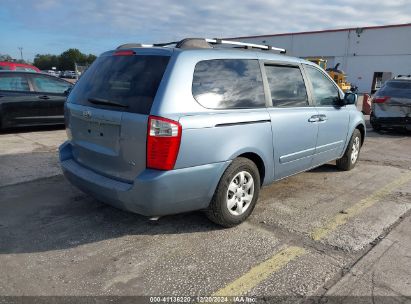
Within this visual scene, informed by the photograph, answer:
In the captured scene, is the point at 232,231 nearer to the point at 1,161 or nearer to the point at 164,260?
the point at 164,260

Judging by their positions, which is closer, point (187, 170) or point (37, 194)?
point (187, 170)

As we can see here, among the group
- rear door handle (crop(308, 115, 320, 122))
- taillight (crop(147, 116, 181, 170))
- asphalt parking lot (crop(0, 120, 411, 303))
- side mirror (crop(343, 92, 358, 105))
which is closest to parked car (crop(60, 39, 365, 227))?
taillight (crop(147, 116, 181, 170))

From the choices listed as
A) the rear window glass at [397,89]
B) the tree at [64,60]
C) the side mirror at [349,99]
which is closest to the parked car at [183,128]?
the side mirror at [349,99]

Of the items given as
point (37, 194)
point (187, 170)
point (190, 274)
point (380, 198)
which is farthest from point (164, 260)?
point (380, 198)

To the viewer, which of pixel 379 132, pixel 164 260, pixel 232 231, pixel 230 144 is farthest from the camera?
pixel 379 132

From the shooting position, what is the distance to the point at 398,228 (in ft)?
13.6

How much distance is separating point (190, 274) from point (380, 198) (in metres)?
3.23

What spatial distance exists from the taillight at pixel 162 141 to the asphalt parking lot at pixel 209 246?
0.87 metres

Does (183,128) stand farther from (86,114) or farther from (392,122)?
(392,122)

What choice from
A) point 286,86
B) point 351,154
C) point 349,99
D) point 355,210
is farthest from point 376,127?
point 286,86

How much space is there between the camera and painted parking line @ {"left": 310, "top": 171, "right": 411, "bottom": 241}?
396 centimetres

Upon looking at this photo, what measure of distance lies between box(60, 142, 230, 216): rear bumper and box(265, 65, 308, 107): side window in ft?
4.06

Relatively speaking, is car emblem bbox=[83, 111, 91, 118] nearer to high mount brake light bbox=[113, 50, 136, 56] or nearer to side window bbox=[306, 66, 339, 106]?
high mount brake light bbox=[113, 50, 136, 56]

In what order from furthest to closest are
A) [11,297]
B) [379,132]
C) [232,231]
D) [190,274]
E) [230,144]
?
1. [379,132]
2. [232,231]
3. [230,144]
4. [190,274]
5. [11,297]
